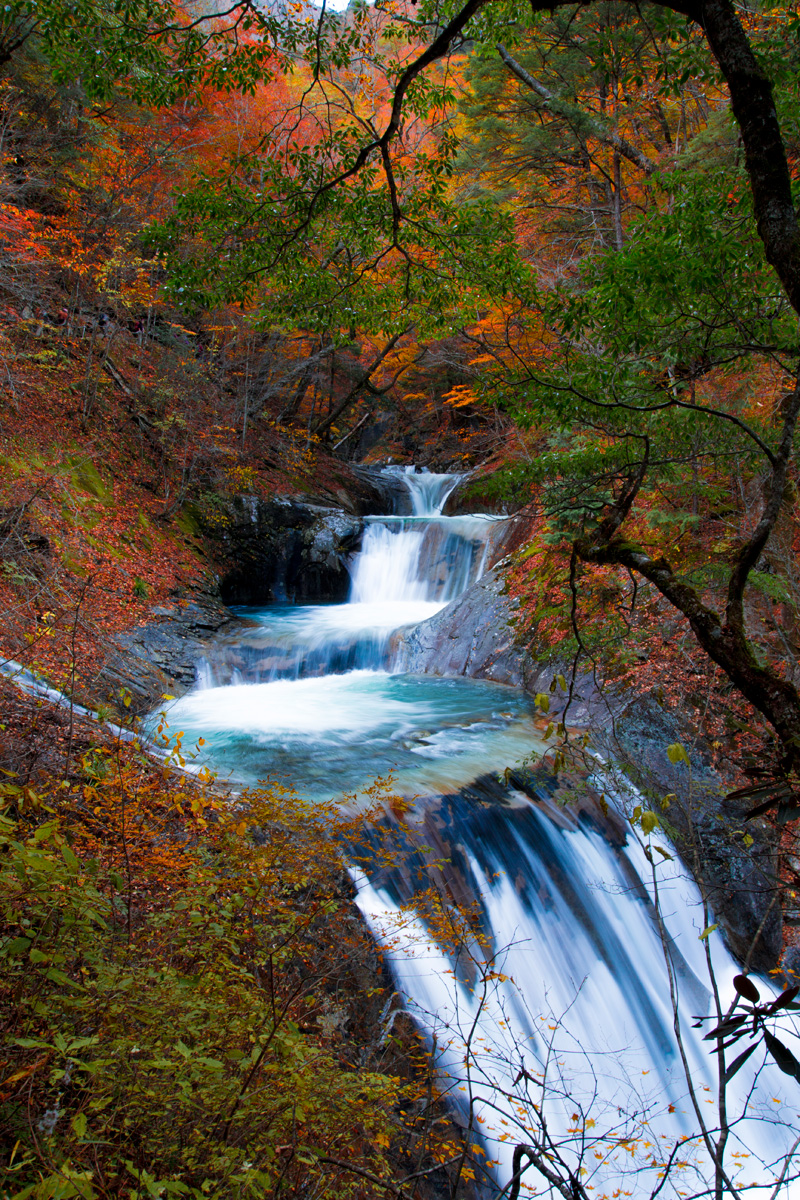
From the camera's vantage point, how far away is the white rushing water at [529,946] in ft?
12.5

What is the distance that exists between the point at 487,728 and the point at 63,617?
545cm

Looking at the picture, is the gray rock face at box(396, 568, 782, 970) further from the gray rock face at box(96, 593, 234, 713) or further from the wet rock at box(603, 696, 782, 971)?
the gray rock face at box(96, 593, 234, 713)

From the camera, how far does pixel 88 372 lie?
10.8m

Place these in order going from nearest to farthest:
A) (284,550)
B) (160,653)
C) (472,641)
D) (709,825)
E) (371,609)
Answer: (709,825), (160,653), (472,641), (371,609), (284,550)

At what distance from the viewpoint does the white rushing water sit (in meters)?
3.82

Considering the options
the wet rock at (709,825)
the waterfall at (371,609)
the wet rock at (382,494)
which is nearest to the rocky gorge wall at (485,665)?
the wet rock at (709,825)

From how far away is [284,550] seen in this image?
48.5 ft

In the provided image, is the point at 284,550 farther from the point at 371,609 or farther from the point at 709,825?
the point at 709,825

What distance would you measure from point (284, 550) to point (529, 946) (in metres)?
11.6

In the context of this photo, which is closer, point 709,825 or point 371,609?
point 709,825

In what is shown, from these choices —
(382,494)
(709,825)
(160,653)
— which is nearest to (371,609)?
(160,653)

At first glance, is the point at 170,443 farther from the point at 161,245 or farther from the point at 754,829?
the point at 754,829

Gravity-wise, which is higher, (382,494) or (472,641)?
(382,494)

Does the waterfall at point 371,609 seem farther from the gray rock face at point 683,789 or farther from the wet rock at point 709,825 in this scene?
the wet rock at point 709,825
